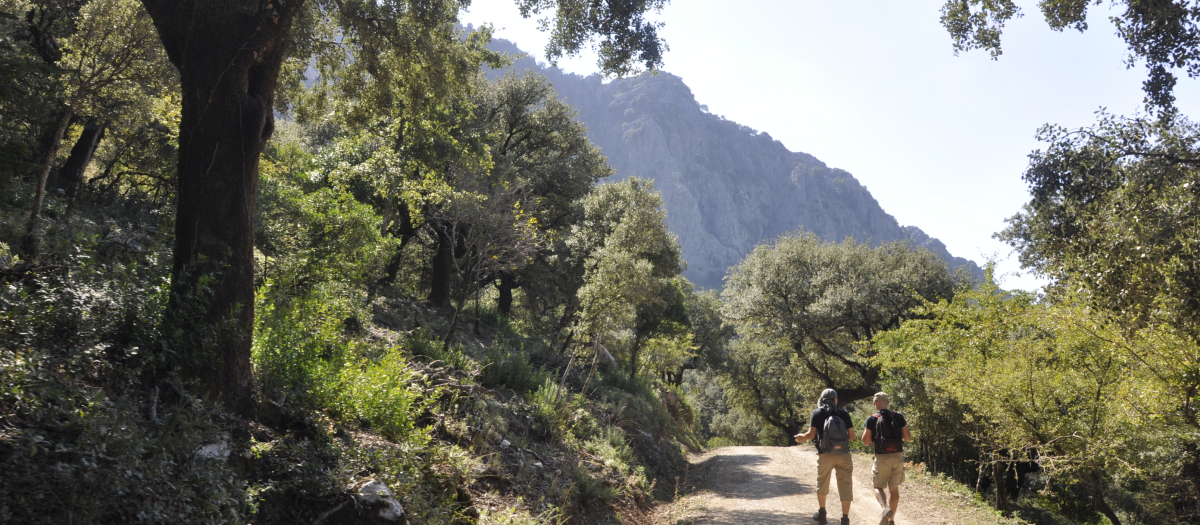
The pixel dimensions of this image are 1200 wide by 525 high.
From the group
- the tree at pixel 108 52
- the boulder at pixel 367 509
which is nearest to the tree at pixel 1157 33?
the boulder at pixel 367 509

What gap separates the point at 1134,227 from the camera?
18.8 ft

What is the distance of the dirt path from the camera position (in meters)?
8.80

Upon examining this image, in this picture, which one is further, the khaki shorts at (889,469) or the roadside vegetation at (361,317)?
the khaki shorts at (889,469)

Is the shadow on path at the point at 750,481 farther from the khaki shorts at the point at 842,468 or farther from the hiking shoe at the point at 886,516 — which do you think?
the hiking shoe at the point at 886,516

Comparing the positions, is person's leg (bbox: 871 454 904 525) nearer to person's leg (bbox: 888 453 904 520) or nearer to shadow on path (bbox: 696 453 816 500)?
person's leg (bbox: 888 453 904 520)

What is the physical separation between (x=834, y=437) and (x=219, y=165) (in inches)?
321

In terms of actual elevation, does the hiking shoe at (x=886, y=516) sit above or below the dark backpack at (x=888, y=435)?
below

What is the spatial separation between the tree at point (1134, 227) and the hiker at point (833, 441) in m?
3.35

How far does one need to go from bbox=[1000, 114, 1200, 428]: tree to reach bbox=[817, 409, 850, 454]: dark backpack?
3.39 m

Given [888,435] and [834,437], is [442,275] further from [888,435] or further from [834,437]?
[888,435]

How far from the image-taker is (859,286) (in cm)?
2409

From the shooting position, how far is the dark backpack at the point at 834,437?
7.67 meters

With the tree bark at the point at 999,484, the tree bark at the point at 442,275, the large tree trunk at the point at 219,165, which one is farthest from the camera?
the tree bark at the point at 442,275

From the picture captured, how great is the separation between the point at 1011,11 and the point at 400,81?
9.77m
